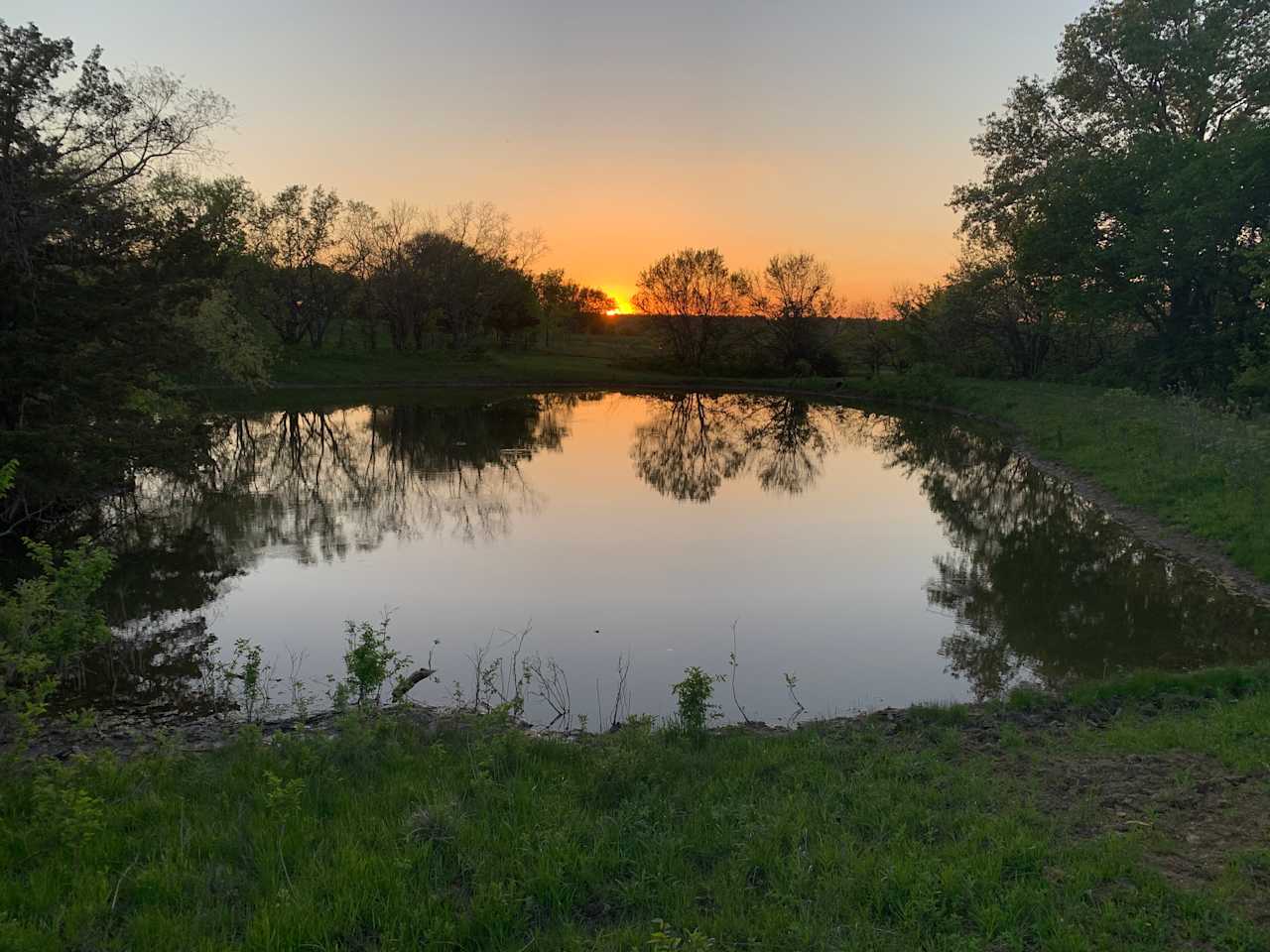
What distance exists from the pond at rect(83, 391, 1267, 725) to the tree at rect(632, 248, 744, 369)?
43.1m

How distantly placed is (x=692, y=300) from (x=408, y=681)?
2534 inches

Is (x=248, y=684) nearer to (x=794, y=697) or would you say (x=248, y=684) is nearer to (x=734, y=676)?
(x=734, y=676)

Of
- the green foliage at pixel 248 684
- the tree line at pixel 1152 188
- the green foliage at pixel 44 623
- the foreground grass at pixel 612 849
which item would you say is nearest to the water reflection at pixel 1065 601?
the foreground grass at pixel 612 849

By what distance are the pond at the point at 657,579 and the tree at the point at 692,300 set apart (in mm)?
43079

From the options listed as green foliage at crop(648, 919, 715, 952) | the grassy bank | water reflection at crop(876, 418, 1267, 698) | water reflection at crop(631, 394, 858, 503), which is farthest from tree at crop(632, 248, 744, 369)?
green foliage at crop(648, 919, 715, 952)

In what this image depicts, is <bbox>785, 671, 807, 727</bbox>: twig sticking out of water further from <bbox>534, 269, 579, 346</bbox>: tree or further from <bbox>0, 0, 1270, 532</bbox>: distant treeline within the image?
<bbox>534, 269, 579, 346</bbox>: tree

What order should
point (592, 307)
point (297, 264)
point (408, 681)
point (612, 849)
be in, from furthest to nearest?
1. point (592, 307)
2. point (297, 264)
3. point (408, 681)
4. point (612, 849)

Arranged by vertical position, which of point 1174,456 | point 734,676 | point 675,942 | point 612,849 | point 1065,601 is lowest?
point 734,676

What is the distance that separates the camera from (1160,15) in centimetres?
3469

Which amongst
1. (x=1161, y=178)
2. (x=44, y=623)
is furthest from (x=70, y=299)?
(x=1161, y=178)

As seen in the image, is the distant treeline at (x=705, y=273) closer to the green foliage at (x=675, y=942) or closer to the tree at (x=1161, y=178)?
the tree at (x=1161, y=178)

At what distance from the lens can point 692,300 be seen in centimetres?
7056

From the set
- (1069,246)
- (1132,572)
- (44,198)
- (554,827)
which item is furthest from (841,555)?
(1069,246)

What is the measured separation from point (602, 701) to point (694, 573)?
577 cm
